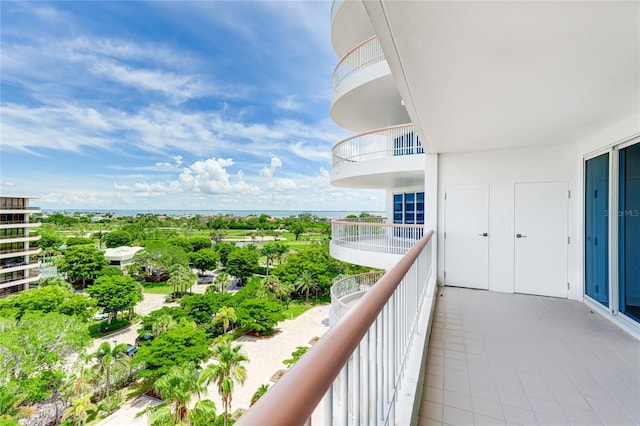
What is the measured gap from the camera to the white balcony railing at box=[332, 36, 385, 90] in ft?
24.5

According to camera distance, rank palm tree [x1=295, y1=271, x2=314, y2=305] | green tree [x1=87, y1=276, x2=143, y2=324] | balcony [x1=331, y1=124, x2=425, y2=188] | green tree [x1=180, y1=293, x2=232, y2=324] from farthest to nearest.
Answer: palm tree [x1=295, y1=271, x2=314, y2=305] < green tree [x1=87, y1=276, x2=143, y2=324] < green tree [x1=180, y1=293, x2=232, y2=324] < balcony [x1=331, y1=124, x2=425, y2=188]

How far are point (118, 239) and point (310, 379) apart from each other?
49.5m

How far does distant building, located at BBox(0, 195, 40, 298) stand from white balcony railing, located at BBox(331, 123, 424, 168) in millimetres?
27665

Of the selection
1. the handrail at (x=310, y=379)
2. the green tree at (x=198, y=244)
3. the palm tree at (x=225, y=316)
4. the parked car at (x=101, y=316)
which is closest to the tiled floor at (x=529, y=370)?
the handrail at (x=310, y=379)

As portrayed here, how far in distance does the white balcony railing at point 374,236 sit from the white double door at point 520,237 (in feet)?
4.40

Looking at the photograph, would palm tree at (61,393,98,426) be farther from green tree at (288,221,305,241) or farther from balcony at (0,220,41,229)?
green tree at (288,221,305,241)

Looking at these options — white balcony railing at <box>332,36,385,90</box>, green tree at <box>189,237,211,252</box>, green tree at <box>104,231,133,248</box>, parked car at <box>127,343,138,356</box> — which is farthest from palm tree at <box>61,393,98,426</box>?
green tree at <box>104,231,133,248</box>

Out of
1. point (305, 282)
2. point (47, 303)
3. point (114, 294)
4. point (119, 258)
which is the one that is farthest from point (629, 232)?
point (119, 258)

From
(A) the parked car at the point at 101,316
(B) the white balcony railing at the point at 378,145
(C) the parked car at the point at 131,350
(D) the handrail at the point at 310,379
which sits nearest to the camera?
(D) the handrail at the point at 310,379

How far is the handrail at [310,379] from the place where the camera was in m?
0.38

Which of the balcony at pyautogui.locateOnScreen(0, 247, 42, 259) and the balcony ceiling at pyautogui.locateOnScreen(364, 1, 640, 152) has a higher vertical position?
the balcony ceiling at pyautogui.locateOnScreen(364, 1, 640, 152)

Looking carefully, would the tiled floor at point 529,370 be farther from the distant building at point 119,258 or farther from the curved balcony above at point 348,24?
the distant building at point 119,258

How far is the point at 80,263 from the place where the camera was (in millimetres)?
26906

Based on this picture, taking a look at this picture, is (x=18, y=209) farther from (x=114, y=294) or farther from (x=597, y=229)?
(x=597, y=229)
